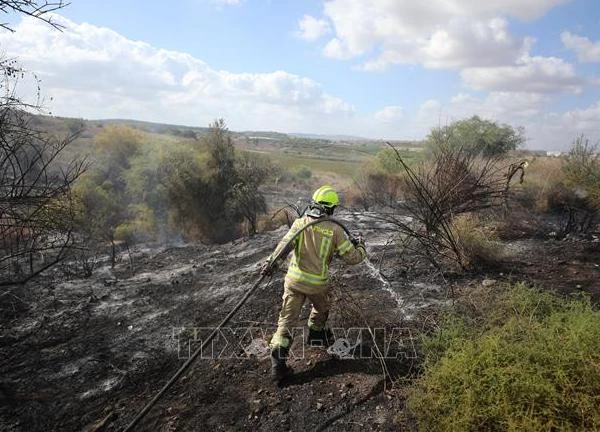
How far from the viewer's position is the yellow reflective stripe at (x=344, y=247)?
174 inches

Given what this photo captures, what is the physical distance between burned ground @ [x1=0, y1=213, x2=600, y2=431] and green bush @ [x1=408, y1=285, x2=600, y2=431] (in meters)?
0.39

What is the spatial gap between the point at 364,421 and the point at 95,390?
11.1 feet

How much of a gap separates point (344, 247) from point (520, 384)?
209cm

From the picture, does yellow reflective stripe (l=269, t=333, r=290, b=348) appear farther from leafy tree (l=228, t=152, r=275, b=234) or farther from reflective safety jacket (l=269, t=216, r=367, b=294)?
leafy tree (l=228, t=152, r=275, b=234)

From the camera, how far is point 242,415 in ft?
13.0

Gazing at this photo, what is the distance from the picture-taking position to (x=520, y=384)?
2846 millimetres

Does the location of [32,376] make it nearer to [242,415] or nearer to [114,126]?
[242,415]

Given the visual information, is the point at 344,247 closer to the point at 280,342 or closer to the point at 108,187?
the point at 280,342

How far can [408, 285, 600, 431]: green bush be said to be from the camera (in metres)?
2.70

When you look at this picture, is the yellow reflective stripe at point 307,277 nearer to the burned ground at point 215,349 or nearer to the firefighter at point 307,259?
the firefighter at point 307,259

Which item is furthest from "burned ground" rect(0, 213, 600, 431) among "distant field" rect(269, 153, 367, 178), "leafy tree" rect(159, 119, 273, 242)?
"distant field" rect(269, 153, 367, 178)

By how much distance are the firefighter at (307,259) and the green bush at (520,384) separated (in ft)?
4.59

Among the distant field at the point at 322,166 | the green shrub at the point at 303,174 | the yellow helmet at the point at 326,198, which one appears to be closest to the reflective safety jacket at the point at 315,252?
the yellow helmet at the point at 326,198

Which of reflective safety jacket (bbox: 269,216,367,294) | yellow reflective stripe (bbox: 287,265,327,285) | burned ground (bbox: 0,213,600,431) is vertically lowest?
burned ground (bbox: 0,213,600,431)
